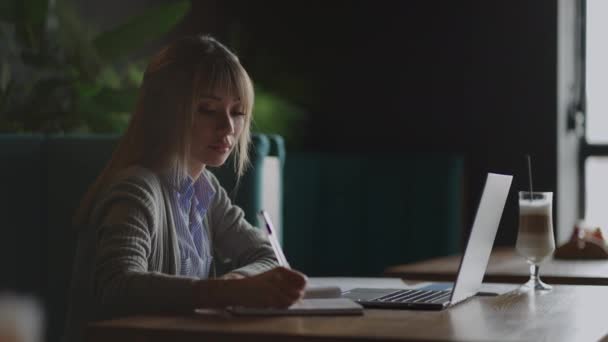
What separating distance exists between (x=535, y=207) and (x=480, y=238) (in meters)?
0.32

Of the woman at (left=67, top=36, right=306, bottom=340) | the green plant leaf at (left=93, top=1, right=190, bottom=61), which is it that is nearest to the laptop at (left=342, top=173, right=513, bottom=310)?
the woman at (left=67, top=36, right=306, bottom=340)

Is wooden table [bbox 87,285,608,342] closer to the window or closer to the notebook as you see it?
the notebook

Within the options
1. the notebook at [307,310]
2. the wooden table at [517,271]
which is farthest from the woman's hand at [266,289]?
the wooden table at [517,271]

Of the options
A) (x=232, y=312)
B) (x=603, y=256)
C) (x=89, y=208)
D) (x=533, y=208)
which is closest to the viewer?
(x=232, y=312)

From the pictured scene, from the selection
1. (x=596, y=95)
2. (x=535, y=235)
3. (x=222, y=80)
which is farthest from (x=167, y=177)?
(x=596, y=95)

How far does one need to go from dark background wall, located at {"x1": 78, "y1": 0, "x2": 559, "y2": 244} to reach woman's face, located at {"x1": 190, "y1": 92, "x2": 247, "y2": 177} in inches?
86.6

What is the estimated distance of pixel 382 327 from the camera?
4.32 feet

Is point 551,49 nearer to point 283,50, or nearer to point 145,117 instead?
point 283,50

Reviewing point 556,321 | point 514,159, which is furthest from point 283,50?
point 556,321

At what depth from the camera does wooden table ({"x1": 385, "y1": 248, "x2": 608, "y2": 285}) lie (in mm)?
2361

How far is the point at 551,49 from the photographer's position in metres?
4.20

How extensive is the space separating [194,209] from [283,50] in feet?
8.89

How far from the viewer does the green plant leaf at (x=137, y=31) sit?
10.7 feet

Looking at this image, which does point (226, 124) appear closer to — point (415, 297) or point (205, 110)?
point (205, 110)
